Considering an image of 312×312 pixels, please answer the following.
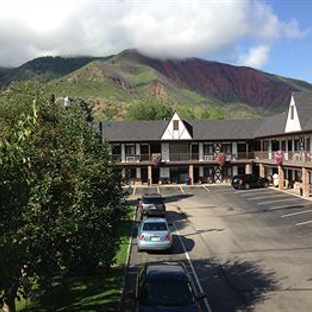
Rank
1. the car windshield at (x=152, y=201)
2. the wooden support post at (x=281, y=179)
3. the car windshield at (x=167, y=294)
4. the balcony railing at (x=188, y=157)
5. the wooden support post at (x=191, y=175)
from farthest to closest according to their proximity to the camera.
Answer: the balcony railing at (x=188, y=157) → the wooden support post at (x=191, y=175) → the wooden support post at (x=281, y=179) → the car windshield at (x=152, y=201) → the car windshield at (x=167, y=294)

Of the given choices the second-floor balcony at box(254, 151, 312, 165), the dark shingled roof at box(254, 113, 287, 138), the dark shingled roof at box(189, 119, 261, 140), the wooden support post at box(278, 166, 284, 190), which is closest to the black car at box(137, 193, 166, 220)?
the second-floor balcony at box(254, 151, 312, 165)

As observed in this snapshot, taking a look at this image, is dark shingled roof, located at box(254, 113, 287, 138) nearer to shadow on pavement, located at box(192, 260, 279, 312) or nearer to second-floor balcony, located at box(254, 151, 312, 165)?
second-floor balcony, located at box(254, 151, 312, 165)

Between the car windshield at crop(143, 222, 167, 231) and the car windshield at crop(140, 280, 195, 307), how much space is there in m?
9.36

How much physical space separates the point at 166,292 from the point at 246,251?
10.1m

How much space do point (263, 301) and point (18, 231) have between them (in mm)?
8271

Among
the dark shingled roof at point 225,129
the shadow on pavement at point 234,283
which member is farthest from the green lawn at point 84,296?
the dark shingled roof at point 225,129

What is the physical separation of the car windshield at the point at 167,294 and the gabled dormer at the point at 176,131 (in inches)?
1717

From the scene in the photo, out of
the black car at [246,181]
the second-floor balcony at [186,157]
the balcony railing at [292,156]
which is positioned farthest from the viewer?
the second-floor balcony at [186,157]

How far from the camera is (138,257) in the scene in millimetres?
20719

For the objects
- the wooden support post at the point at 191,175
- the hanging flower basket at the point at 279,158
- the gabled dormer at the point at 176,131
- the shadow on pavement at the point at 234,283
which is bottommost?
the shadow on pavement at the point at 234,283

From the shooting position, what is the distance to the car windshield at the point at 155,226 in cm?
2189

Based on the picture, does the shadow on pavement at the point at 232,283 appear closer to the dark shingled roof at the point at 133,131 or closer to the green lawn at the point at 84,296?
the green lawn at the point at 84,296

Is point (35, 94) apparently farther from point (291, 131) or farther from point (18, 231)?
point (291, 131)

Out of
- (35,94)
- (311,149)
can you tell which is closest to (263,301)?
(35,94)
